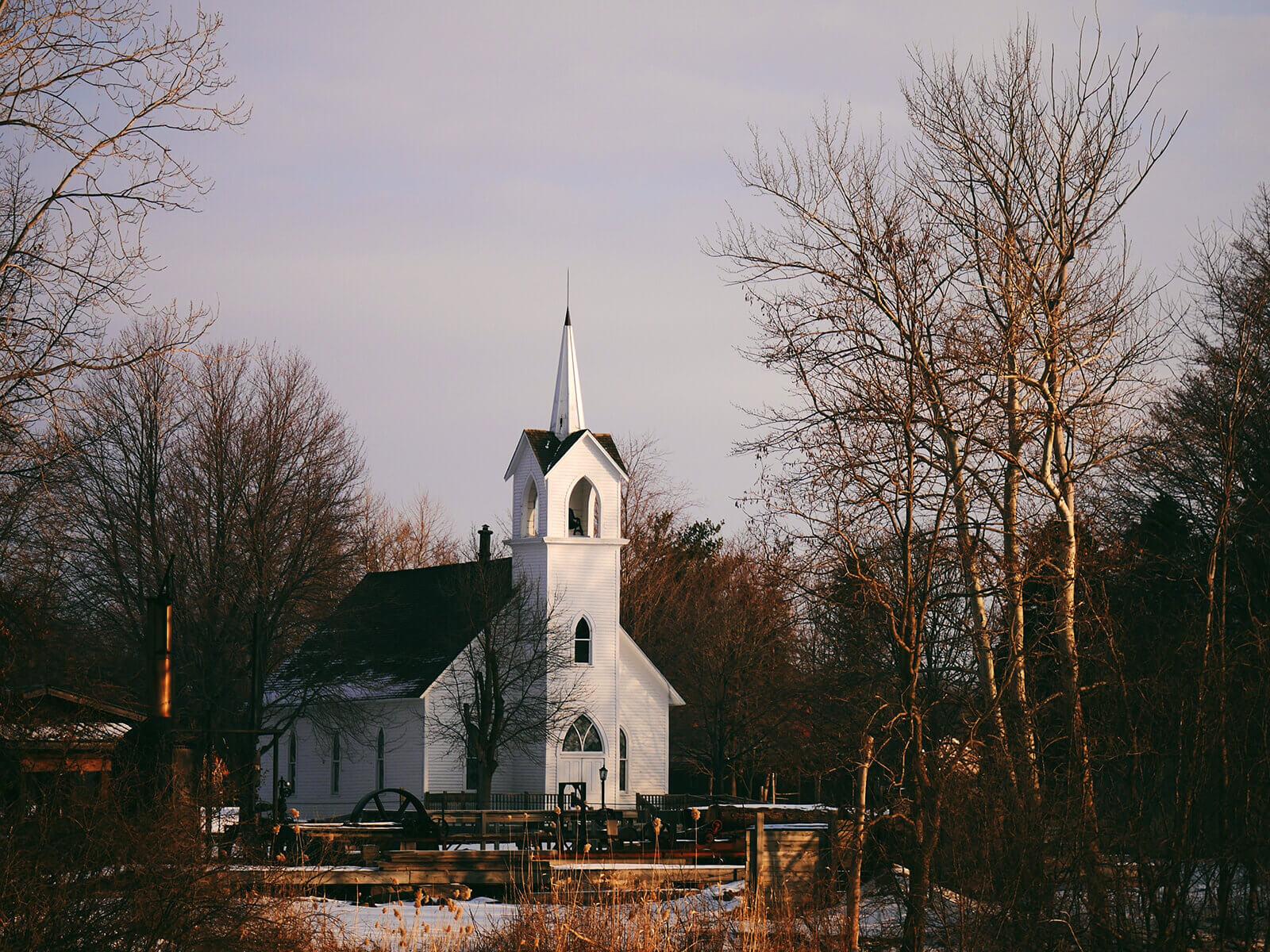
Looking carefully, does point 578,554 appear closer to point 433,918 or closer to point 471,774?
point 471,774

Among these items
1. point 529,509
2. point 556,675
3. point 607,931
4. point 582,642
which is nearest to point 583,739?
point 556,675

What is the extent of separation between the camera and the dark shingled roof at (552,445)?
51.9 metres

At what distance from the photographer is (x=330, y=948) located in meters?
16.5

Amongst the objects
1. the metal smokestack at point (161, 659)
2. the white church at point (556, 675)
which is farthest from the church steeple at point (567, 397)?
the metal smokestack at point (161, 659)

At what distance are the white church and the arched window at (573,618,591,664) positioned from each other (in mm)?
37

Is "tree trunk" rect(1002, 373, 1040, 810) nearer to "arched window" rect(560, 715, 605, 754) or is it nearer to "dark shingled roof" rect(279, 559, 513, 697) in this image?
"dark shingled roof" rect(279, 559, 513, 697)

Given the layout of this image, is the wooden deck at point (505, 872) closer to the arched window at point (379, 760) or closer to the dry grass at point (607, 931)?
the dry grass at point (607, 931)

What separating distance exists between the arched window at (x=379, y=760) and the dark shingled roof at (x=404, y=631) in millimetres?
1644

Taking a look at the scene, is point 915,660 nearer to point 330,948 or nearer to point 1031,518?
point 1031,518

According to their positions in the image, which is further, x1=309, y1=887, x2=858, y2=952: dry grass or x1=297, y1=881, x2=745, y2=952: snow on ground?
x1=297, y1=881, x2=745, y2=952: snow on ground

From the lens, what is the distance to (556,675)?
50500 mm

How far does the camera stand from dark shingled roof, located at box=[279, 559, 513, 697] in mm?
50094

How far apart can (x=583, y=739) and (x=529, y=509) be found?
8.00 metres

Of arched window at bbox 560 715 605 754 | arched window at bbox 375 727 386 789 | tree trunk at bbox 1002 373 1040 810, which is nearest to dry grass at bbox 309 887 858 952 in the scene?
tree trunk at bbox 1002 373 1040 810
